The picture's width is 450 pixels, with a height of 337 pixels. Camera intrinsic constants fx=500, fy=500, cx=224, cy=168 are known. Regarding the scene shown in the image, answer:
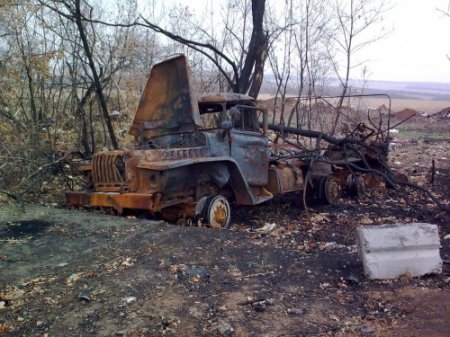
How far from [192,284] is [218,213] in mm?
2743

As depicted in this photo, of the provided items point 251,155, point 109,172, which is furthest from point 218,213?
point 109,172

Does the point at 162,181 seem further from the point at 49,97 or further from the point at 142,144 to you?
the point at 49,97

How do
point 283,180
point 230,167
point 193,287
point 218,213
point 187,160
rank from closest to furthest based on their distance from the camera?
1. point 193,287
2. point 187,160
3. point 218,213
4. point 230,167
5. point 283,180

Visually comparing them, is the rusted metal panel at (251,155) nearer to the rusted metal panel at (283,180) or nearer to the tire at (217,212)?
the rusted metal panel at (283,180)

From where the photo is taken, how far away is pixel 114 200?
22.4 feet

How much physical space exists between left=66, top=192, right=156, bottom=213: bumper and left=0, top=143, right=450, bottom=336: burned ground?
0.68 feet

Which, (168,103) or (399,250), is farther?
(168,103)

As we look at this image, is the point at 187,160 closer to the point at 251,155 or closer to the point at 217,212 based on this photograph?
the point at 217,212

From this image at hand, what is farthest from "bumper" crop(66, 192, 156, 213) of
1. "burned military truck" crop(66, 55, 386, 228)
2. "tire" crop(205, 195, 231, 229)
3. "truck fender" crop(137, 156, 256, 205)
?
"tire" crop(205, 195, 231, 229)

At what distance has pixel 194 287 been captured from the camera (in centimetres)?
443

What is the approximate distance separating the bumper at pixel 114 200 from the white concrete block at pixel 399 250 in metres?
2.95

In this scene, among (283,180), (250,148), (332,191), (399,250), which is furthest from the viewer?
(332,191)

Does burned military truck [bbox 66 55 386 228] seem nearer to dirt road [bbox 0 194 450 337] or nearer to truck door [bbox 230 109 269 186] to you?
truck door [bbox 230 109 269 186]

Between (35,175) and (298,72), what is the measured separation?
1087 centimetres
